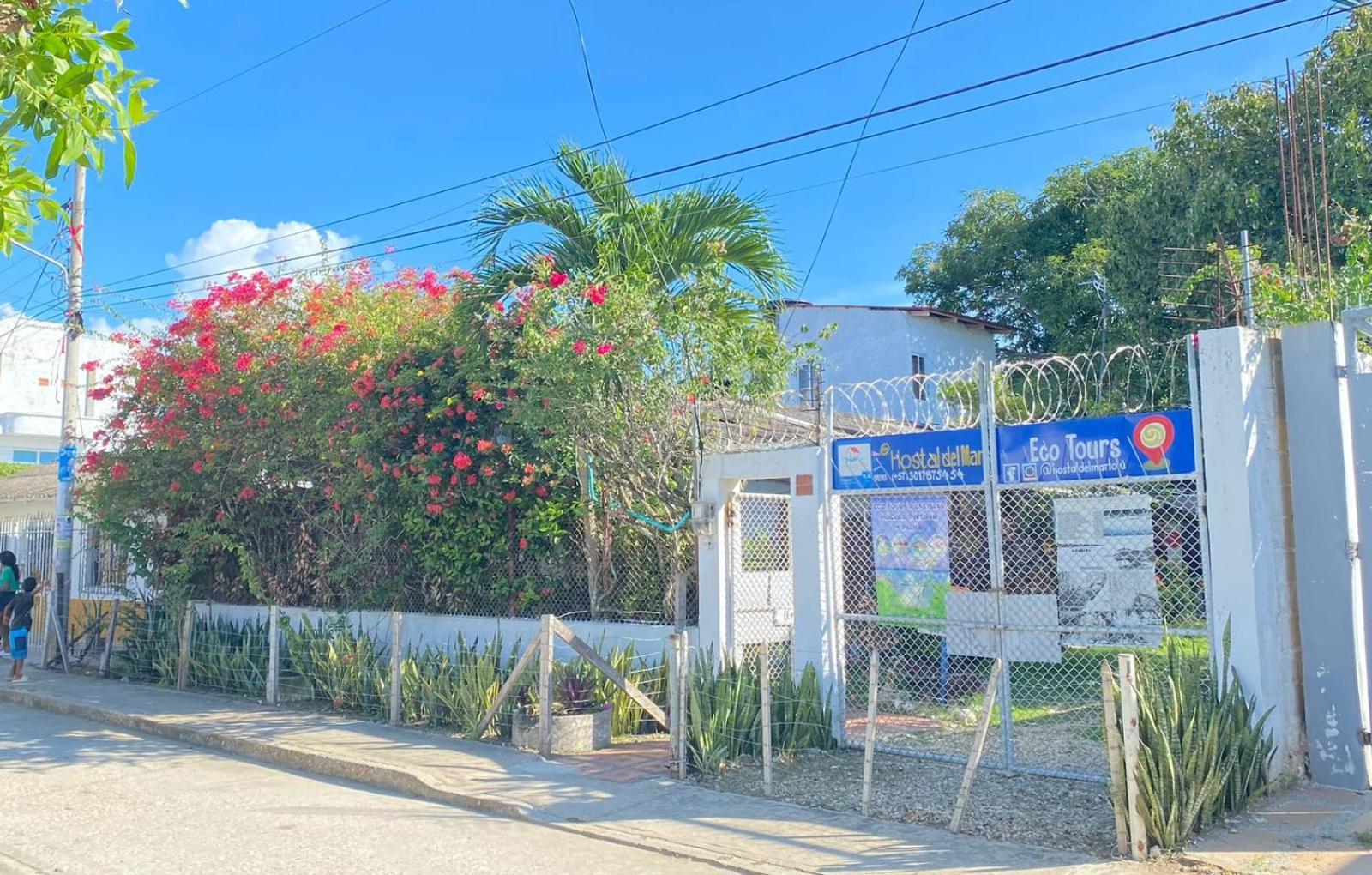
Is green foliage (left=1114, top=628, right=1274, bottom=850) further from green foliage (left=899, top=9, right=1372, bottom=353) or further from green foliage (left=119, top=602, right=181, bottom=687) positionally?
green foliage (left=119, top=602, right=181, bottom=687)

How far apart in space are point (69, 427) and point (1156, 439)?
14.2 m

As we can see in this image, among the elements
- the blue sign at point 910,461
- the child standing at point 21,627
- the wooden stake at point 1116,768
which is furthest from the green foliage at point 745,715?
the child standing at point 21,627

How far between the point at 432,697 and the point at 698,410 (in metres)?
3.71

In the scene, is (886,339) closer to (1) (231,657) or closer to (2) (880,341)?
(2) (880,341)

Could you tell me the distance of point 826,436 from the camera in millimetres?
8586

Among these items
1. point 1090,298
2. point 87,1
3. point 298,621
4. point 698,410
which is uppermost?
point 1090,298

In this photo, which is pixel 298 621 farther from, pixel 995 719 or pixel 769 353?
pixel 995 719

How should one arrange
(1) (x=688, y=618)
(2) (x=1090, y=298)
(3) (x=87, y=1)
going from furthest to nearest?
1. (2) (x=1090, y=298)
2. (1) (x=688, y=618)
3. (3) (x=87, y=1)

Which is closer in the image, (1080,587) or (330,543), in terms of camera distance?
(1080,587)

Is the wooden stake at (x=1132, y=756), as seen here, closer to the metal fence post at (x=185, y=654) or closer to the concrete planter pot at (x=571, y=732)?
the concrete planter pot at (x=571, y=732)

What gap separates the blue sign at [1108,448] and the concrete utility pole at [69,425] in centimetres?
1317

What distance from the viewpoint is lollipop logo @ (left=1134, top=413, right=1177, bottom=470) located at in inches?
273

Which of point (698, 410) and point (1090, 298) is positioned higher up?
point (1090, 298)

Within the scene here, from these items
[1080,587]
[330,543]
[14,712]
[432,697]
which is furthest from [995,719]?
[14,712]
